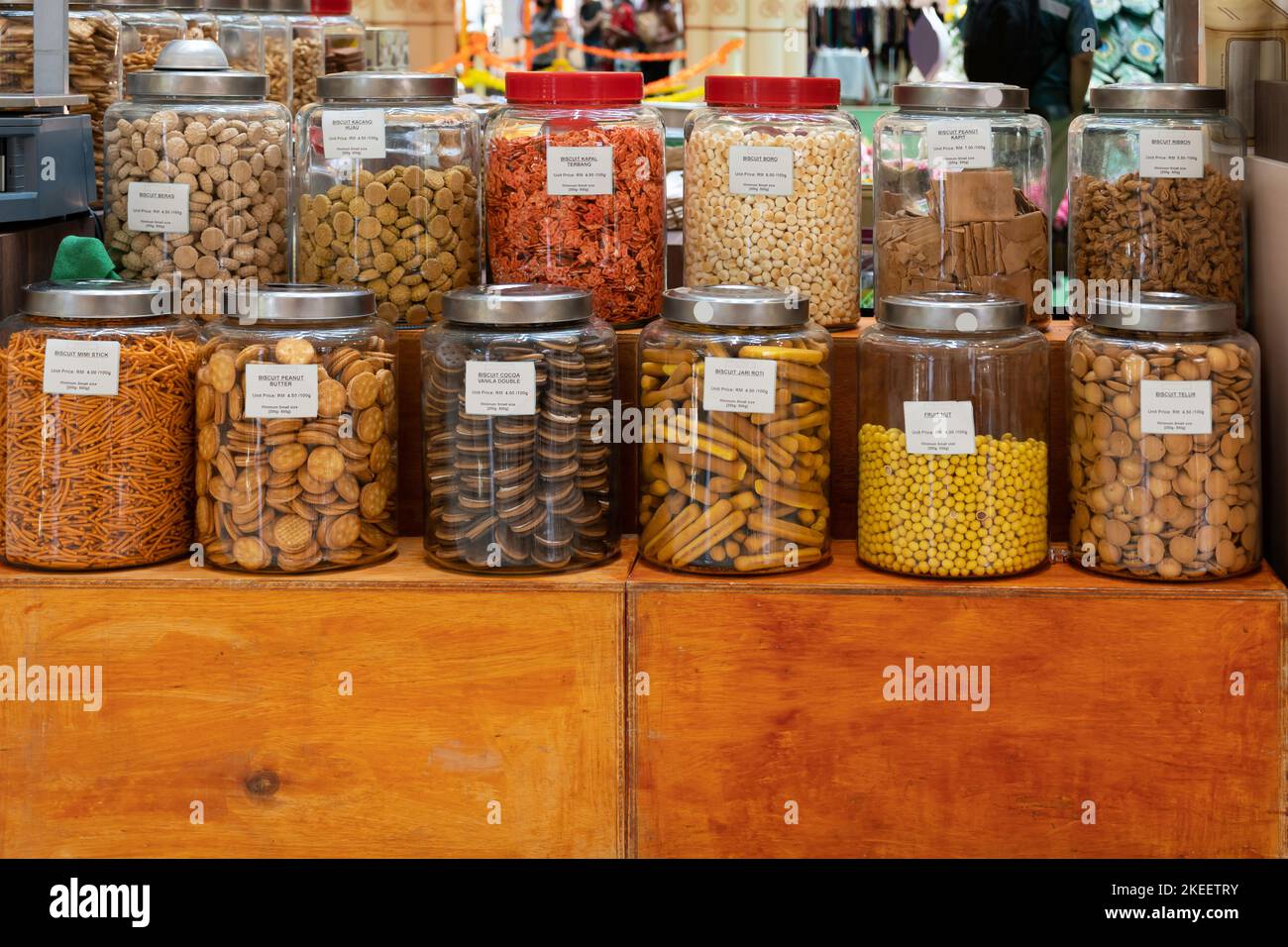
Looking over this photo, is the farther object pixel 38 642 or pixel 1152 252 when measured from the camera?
pixel 1152 252

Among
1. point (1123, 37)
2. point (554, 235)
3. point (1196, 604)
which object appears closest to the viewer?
point (1196, 604)

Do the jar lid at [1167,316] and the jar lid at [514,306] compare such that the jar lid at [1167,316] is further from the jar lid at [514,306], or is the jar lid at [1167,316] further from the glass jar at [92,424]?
the glass jar at [92,424]

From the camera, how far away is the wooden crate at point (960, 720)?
5.37 feet

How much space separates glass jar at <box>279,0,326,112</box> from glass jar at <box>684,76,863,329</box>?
0.90 metres

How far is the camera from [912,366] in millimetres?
1669

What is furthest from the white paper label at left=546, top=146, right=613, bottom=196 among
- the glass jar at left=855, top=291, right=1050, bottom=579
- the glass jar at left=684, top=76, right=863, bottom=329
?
the glass jar at left=855, top=291, right=1050, bottom=579

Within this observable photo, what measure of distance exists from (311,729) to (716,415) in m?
0.55

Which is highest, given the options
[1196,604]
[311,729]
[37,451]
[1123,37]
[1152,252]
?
[1123,37]

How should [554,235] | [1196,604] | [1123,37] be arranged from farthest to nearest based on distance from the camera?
1. [1123,37]
2. [554,235]
3. [1196,604]

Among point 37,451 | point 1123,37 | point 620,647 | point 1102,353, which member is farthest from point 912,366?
point 1123,37

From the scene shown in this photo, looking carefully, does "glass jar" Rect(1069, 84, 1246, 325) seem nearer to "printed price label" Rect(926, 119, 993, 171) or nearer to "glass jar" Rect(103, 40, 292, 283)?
"printed price label" Rect(926, 119, 993, 171)

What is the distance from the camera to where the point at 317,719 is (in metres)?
1.67
